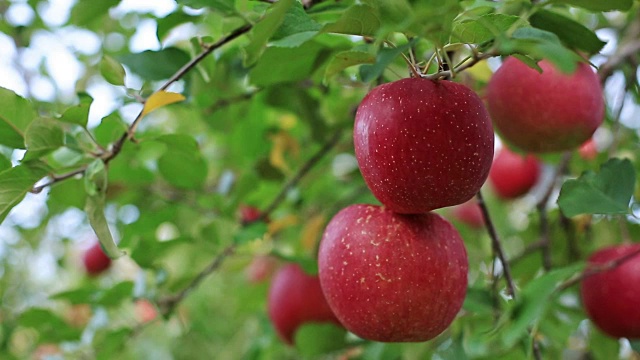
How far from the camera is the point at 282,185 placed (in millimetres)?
1316

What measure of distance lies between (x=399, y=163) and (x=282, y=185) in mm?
758

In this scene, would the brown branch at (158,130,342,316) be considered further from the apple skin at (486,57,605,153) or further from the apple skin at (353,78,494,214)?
the apple skin at (353,78,494,214)

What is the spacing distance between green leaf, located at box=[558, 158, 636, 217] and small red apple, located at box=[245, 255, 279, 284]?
3.17 ft

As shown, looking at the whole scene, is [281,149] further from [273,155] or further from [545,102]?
[545,102]

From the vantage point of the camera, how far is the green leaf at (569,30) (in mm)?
696

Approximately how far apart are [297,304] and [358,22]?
703 mm

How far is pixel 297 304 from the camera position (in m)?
1.15

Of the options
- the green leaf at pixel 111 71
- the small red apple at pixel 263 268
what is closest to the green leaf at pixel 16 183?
the green leaf at pixel 111 71

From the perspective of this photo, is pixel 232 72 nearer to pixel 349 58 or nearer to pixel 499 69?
pixel 499 69

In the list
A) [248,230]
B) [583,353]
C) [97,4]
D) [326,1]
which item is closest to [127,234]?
[248,230]

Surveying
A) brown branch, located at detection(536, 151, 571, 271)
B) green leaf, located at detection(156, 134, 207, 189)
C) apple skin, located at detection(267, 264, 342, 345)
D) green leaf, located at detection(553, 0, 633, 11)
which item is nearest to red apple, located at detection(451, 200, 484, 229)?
brown branch, located at detection(536, 151, 571, 271)

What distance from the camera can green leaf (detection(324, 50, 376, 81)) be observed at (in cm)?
56

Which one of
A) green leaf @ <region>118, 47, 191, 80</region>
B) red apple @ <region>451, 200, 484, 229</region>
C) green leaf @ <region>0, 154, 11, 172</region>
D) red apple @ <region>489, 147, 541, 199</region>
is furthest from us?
red apple @ <region>451, 200, 484, 229</region>

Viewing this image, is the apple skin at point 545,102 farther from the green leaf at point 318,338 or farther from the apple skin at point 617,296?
the green leaf at point 318,338
